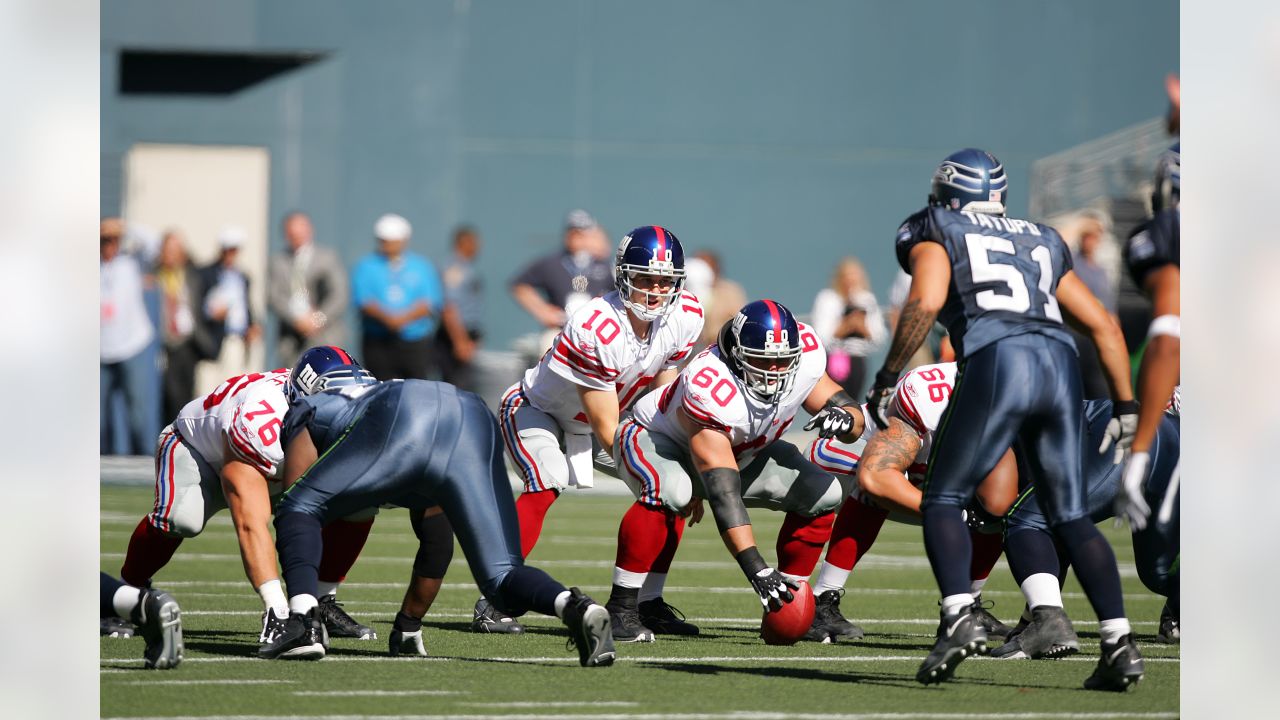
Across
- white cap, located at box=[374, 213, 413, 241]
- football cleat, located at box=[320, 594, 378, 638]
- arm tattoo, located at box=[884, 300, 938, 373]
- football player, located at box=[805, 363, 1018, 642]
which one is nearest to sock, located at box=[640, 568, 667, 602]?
football player, located at box=[805, 363, 1018, 642]

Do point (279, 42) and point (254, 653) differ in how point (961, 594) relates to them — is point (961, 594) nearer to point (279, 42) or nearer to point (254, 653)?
point (254, 653)

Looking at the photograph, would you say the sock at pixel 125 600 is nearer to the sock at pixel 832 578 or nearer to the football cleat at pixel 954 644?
the football cleat at pixel 954 644

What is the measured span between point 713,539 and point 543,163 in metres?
8.62

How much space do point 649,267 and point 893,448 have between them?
1.04m

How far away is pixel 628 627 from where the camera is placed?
6203 millimetres

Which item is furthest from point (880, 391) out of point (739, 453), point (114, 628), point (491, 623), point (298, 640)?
Result: point (114, 628)

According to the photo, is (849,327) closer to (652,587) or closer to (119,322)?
(119,322)

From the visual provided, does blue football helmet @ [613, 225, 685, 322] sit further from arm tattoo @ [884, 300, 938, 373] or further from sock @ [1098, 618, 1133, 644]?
sock @ [1098, 618, 1133, 644]

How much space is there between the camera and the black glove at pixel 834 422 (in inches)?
235

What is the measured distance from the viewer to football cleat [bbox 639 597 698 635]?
6.37 m

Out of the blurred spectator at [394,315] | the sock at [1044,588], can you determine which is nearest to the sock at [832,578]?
the sock at [1044,588]

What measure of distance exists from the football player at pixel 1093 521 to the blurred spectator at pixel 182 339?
8945mm

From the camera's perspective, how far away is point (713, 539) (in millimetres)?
10305

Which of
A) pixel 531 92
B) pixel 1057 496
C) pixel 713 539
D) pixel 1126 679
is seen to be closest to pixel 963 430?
pixel 1057 496
